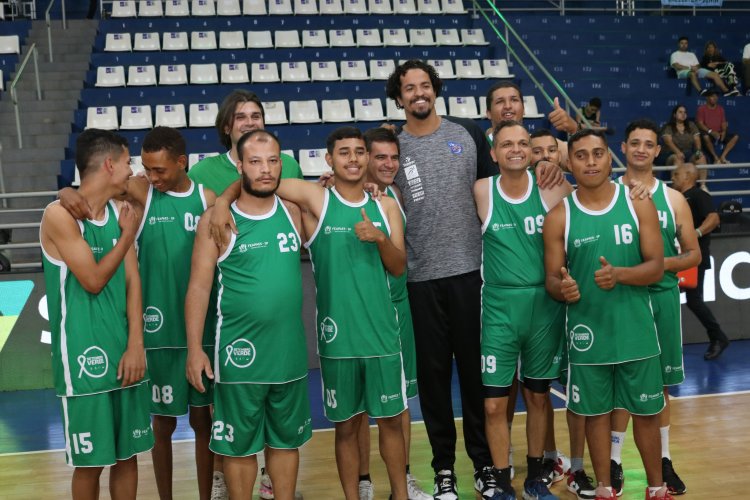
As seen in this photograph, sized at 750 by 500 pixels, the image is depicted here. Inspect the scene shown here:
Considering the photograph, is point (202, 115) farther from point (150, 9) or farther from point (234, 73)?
point (150, 9)

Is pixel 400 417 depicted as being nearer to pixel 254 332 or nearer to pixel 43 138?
pixel 254 332

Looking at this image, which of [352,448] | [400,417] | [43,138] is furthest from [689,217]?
[43,138]

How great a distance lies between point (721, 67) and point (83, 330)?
13.3m

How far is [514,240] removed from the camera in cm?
428

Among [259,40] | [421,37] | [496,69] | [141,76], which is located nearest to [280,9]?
[259,40]

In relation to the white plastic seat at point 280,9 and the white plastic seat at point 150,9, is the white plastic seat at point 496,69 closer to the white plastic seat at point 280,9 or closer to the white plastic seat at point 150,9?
the white plastic seat at point 280,9

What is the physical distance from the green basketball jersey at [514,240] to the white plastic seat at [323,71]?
8.90 m

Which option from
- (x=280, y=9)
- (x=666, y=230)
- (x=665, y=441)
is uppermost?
(x=280, y=9)

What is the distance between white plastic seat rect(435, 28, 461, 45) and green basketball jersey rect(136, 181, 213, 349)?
34.0ft

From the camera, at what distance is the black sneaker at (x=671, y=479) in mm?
4523

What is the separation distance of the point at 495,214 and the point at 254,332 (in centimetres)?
138

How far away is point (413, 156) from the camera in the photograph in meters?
4.48

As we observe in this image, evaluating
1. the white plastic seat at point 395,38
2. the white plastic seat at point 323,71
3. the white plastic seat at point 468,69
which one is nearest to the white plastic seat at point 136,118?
the white plastic seat at point 323,71

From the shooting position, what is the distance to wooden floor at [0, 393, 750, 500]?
469 centimetres
